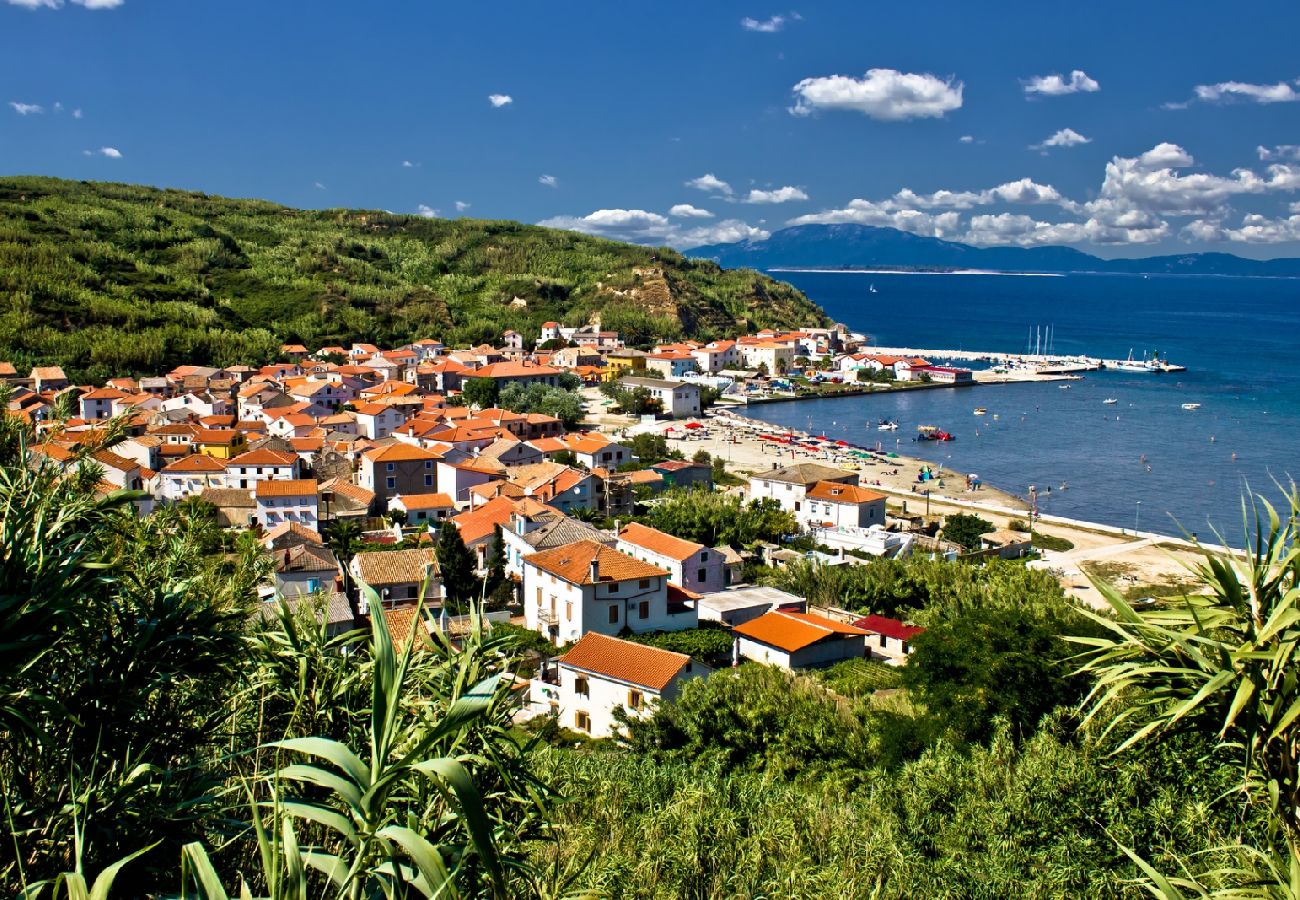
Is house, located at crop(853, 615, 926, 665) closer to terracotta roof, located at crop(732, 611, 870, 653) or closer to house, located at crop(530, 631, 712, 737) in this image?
terracotta roof, located at crop(732, 611, 870, 653)

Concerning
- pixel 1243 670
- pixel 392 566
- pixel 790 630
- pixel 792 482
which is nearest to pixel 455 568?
pixel 392 566

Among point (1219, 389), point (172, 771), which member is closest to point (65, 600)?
point (172, 771)

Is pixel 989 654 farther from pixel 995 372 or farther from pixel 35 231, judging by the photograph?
pixel 35 231

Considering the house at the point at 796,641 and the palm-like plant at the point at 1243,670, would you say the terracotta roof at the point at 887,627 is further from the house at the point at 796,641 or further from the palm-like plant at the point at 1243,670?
the palm-like plant at the point at 1243,670

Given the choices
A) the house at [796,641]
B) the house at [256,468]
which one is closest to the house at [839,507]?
the house at [796,641]

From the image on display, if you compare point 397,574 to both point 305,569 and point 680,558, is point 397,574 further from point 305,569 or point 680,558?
point 680,558
